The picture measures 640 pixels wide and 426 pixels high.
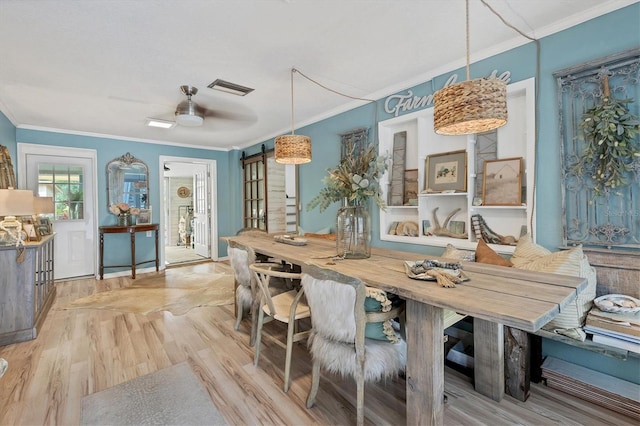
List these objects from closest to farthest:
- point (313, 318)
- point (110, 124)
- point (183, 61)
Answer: point (313, 318)
point (183, 61)
point (110, 124)

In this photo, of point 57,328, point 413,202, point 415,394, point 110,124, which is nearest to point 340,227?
point 415,394

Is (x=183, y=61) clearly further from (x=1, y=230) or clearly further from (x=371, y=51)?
(x=1, y=230)

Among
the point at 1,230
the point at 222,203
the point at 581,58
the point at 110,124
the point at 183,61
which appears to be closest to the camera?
the point at 581,58

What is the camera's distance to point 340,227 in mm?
2195

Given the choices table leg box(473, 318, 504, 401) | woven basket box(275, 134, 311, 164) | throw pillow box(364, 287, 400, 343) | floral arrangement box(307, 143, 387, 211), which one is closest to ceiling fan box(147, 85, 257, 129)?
woven basket box(275, 134, 311, 164)

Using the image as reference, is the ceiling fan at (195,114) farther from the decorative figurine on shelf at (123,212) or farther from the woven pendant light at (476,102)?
the woven pendant light at (476,102)

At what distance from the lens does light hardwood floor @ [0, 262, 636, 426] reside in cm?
178

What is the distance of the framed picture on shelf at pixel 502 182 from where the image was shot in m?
2.45

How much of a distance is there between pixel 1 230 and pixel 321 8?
342 centimetres

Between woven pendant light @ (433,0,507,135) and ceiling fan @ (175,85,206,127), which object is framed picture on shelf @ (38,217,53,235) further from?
woven pendant light @ (433,0,507,135)

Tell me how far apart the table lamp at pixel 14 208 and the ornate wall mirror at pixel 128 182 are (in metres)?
2.24

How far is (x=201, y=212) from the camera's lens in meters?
6.96

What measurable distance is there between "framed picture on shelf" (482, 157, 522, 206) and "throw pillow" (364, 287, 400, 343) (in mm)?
1522

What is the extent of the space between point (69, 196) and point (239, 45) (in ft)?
14.5
